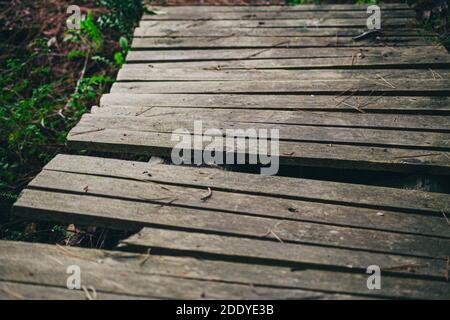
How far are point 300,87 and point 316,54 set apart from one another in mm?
581

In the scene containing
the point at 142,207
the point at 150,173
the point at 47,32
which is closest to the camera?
the point at 142,207

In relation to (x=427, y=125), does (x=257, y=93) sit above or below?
above

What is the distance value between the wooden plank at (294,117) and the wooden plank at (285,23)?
1.36 m

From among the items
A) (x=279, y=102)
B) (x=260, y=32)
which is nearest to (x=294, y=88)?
(x=279, y=102)

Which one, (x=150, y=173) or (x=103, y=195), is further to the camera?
(x=150, y=173)

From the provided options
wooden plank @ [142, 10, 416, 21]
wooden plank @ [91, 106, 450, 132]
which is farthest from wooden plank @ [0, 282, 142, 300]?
wooden plank @ [142, 10, 416, 21]

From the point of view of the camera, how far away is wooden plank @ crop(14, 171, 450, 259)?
6.56ft

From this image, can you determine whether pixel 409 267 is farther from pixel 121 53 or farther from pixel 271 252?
pixel 121 53

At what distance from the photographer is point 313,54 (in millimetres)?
3498

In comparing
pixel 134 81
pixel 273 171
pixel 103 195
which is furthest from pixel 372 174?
pixel 134 81

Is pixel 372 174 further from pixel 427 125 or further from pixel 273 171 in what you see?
pixel 273 171

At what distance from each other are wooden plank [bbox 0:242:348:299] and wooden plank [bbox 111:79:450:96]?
164 cm

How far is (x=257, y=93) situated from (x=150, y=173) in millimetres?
1195
